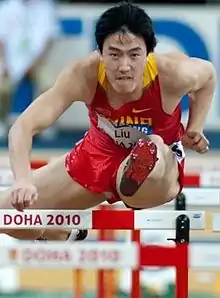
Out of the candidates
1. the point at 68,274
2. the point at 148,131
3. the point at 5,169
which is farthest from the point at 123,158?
the point at 68,274

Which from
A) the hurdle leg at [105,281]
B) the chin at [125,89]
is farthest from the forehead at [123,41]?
the hurdle leg at [105,281]

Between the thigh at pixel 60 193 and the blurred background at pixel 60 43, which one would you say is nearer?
A: the thigh at pixel 60 193

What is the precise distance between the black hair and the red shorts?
504 millimetres

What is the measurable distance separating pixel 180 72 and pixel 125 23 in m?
0.33

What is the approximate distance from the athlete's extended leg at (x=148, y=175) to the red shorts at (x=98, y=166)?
0.34 feet

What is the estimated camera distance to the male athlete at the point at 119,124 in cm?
372

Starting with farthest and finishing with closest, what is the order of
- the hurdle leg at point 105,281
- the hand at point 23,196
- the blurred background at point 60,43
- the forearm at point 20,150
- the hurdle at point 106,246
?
1. the blurred background at point 60,43
2. the hurdle leg at point 105,281
3. the forearm at point 20,150
4. the hand at point 23,196
5. the hurdle at point 106,246

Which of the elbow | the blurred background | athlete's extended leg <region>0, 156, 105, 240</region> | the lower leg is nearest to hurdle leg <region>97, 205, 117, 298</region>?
athlete's extended leg <region>0, 156, 105, 240</region>

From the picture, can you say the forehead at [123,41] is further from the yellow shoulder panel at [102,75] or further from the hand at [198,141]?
the hand at [198,141]

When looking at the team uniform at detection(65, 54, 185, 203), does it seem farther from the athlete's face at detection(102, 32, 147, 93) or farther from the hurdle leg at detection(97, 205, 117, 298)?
the hurdle leg at detection(97, 205, 117, 298)

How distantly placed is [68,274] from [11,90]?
3.08 m

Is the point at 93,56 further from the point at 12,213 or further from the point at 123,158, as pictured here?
the point at 12,213

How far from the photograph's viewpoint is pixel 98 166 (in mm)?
4180

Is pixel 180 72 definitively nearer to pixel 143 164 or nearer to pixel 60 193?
pixel 143 164
